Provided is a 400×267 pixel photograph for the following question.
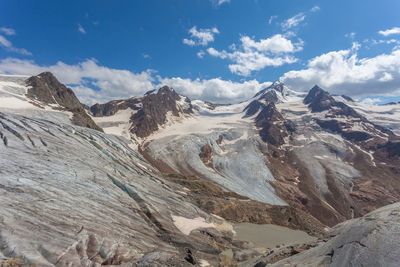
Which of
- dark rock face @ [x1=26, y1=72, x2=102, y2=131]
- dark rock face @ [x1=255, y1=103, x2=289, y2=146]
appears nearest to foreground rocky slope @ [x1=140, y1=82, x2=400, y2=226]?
dark rock face @ [x1=255, y1=103, x2=289, y2=146]

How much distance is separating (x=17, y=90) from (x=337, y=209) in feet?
525

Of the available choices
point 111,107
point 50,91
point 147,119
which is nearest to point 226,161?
point 147,119

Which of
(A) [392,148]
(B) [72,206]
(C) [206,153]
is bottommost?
(C) [206,153]

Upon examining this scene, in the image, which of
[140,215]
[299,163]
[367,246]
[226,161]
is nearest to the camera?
[367,246]

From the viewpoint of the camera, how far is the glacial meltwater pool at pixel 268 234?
3262 cm

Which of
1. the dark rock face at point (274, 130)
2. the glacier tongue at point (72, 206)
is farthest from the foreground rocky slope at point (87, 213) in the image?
the dark rock face at point (274, 130)

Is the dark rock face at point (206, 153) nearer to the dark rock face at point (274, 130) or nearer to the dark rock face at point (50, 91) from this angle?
the dark rock face at point (50, 91)

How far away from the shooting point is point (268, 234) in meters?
36.2

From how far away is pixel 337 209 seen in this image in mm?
87625

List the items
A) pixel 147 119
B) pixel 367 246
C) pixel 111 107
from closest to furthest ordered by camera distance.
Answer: pixel 367 246 → pixel 147 119 → pixel 111 107

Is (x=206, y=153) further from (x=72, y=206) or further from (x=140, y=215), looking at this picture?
(x=72, y=206)

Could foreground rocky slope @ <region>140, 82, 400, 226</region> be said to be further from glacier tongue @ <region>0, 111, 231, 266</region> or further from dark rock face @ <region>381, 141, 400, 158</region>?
glacier tongue @ <region>0, 111, 231, 266</region>

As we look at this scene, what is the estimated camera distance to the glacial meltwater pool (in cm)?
3262

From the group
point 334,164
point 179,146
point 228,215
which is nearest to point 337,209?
point 334,164
